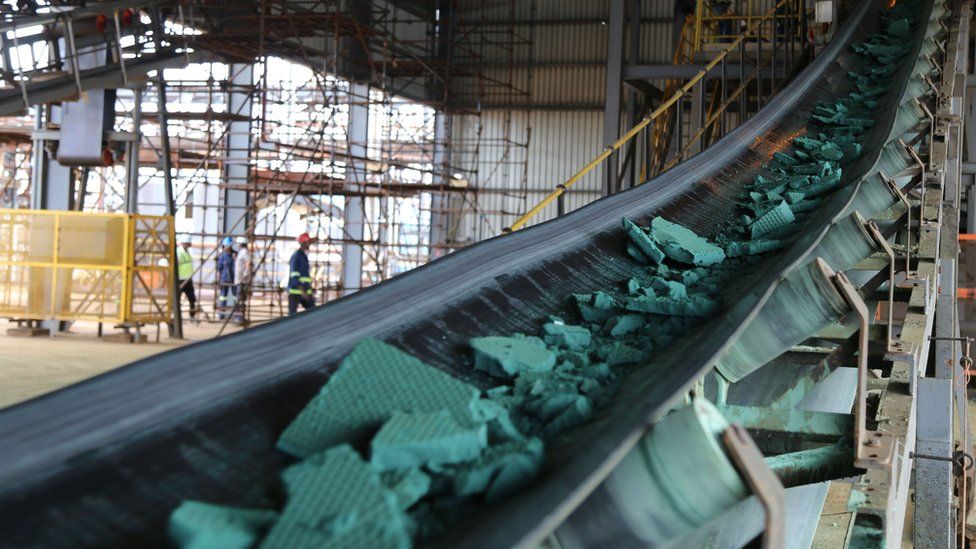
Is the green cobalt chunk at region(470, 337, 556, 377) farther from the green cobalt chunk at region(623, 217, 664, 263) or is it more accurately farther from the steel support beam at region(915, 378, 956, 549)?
the steel support beam at region(915, 378, 956, 549)

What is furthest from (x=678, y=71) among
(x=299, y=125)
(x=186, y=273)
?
(x=299, y=125)

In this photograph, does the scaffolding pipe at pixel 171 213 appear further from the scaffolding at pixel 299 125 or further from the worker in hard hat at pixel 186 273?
the worker in hard hat at pixel 186 273

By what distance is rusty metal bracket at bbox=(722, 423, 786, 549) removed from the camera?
146 cm

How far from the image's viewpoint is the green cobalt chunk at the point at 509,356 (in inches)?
95.4

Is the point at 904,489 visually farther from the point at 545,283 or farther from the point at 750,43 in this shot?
the point at 750,43

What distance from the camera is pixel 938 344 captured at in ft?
20.1

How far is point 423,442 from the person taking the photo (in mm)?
1746

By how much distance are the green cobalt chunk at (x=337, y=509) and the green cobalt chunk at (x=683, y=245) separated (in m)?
2.16

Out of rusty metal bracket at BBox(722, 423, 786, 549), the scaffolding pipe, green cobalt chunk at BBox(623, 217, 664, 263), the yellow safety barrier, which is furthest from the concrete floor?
rusty metal bracket at BBox(722, 423, 786, 549)

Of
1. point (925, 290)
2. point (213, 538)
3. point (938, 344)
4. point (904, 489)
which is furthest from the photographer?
point (938, 344)

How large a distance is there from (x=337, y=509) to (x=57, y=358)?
996cm

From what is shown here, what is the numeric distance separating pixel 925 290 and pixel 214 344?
11.2 ft

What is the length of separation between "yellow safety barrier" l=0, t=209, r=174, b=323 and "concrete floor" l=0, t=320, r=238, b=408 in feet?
1.40

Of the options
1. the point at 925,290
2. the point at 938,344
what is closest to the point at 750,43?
the point at 938,344
